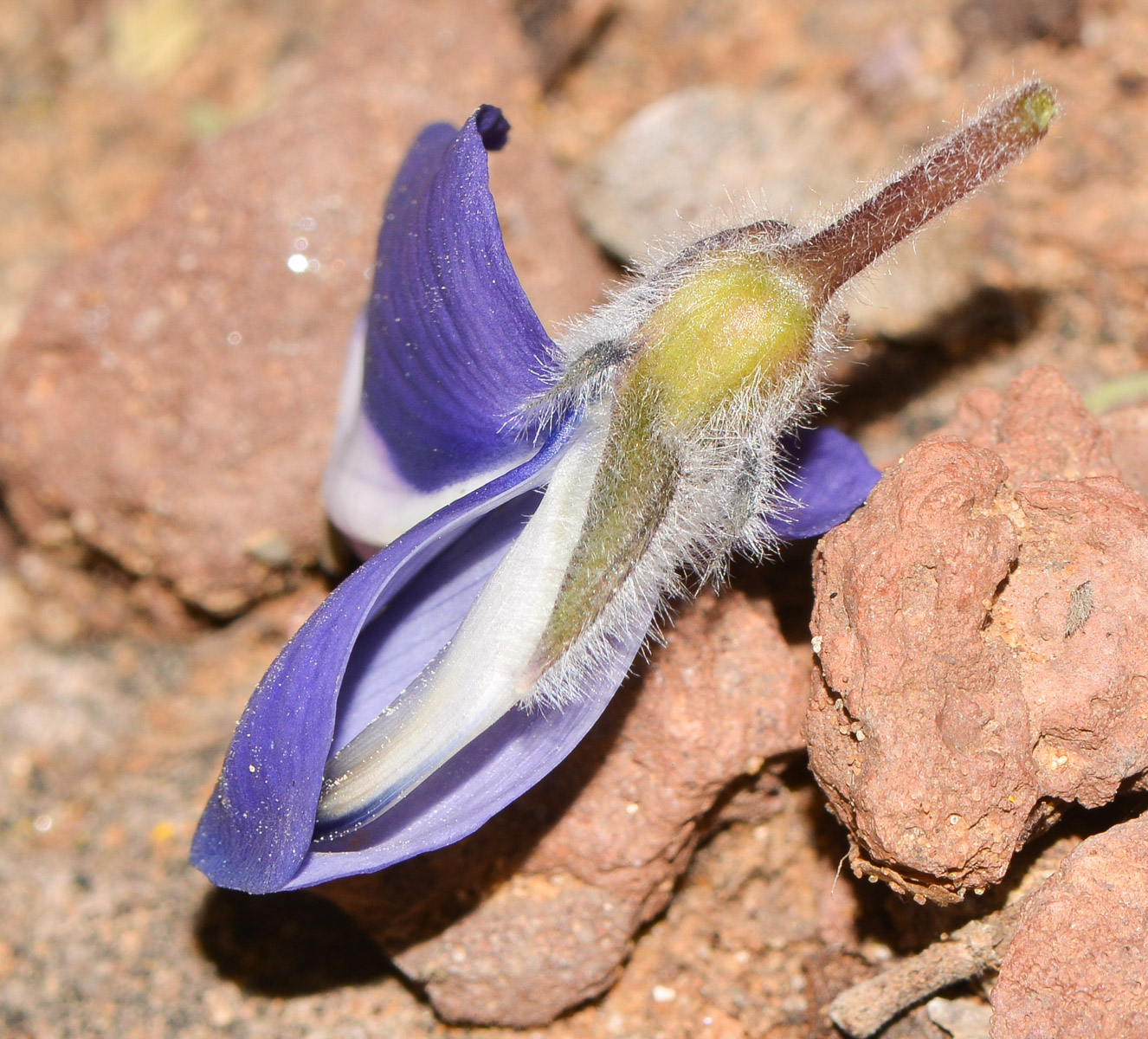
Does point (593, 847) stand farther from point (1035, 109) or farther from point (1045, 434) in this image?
point (1035, 109)

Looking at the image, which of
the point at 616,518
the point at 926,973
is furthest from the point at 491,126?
the point at 926,973

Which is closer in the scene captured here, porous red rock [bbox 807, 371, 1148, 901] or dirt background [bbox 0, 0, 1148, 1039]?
porous red rock [bbox 807, 371, 1148, 901]

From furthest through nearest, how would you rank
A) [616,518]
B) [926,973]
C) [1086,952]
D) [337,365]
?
[337,365]
[926,973]
[616,518]
[1086,952]

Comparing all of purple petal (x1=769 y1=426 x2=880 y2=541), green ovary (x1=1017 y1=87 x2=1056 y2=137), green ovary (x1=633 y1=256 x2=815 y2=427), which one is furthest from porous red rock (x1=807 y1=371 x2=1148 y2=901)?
green ovary (x1=1017 y1=87 x2=1056 y2=137)

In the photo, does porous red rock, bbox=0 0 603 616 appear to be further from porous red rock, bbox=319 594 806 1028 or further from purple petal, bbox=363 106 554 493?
porous red rock, bbox=319 594 806 1028

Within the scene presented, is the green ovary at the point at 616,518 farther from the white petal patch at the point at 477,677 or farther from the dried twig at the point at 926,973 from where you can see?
the dried twig at the point at 926,973

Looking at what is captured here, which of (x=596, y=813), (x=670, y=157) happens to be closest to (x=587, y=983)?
(x=596, y=813)
